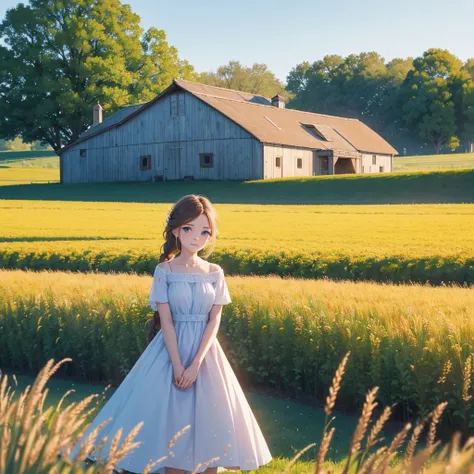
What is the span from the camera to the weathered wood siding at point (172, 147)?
1853 inches

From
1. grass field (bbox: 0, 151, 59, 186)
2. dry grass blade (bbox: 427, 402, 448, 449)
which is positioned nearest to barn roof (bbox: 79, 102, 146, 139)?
grass field (bbox: 0, 151, 59, 186)

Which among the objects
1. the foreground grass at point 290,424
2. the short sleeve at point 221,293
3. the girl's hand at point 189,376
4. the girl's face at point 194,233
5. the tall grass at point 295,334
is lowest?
the foreground grass at point 290,424

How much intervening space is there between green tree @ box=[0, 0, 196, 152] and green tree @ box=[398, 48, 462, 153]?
34.9 meters

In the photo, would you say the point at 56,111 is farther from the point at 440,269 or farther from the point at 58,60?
the point at 440,269

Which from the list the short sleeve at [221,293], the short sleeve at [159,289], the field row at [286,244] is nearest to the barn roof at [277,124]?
the field row at [286,244]

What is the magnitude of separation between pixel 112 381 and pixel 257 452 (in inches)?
170

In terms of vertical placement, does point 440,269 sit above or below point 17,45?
below

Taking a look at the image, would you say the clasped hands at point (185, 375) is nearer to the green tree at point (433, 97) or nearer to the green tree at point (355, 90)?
the green tree at point (433, 97)

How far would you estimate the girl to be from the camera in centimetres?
475

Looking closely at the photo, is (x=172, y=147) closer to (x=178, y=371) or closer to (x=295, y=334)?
(x=295, y=334)

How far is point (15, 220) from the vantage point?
26.2m

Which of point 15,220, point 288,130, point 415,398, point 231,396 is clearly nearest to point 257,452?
point 231,396

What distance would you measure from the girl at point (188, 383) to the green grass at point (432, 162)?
63.2m

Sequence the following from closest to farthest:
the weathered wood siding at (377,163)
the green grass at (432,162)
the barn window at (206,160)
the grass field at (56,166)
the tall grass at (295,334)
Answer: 1. the tall grass at (295,334)
2. the barn window at (206,160)
3. the weathered wood siding at (377,163)
4. the grass field at (56,166)
5. the green grass at (432,162)
